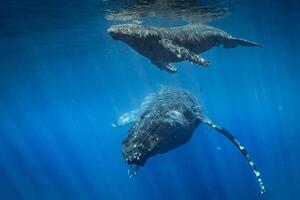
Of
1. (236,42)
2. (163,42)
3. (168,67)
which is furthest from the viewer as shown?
(236,42)

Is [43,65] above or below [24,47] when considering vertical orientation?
below

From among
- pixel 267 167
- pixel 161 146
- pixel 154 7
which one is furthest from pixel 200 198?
pixel 161 146

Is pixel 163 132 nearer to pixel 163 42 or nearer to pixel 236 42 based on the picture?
pixel 163 42

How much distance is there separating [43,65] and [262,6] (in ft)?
76.1

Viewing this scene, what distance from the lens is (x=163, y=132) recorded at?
35.8 feet

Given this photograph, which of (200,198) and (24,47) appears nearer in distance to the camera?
(200,198)

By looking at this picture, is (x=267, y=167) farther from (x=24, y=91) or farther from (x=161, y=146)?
(x=24, y=91)

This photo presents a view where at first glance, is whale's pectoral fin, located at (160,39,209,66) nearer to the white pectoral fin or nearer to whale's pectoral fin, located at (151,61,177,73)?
whale's pectoral fin, located at (151,61,177,73)

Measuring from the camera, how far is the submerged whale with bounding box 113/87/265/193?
9836 millimetres

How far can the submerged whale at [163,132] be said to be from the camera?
9.84 meters

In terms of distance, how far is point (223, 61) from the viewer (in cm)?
5956

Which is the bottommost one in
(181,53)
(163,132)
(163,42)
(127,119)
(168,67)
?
(127,119)

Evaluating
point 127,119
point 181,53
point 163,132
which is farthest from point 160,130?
point 127,119

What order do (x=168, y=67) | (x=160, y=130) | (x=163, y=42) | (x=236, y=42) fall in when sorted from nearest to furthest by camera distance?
(x=163, y=42)
(x=168, y=67)
(x=160, y=130)
(x=236, y=42)
